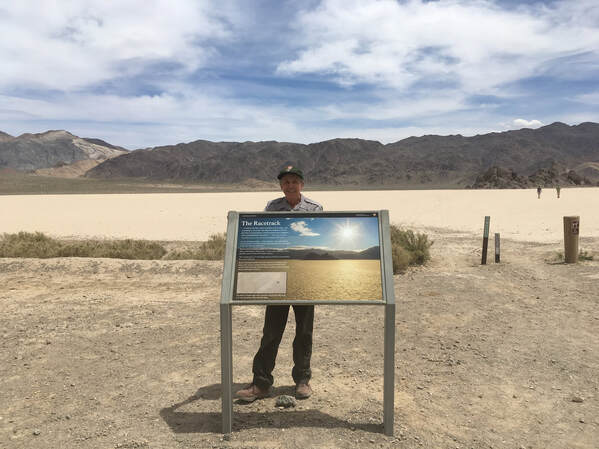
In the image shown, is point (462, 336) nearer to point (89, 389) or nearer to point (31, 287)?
point (89, 389)

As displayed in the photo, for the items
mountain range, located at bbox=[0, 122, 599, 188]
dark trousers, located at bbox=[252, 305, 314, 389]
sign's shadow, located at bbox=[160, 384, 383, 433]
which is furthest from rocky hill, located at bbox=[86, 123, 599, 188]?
sign's shadow, located at bbox=[160, 384, 383, 433]

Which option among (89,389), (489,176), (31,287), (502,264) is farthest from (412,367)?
(489,176)

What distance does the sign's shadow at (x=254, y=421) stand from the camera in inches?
138

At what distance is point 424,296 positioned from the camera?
7.24 meters

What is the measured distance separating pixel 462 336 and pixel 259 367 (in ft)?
9.14

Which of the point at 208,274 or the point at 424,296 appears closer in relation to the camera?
the point at 424,296

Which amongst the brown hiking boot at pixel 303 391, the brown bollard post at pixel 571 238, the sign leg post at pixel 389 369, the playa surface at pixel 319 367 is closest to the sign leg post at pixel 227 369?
the playa surface at pixel 319 367

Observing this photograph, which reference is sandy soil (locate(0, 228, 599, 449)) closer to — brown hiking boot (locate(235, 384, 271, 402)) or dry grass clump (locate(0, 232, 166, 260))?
brown hiking boot (locate(235, 384, 271, 402))

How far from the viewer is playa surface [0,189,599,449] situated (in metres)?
3.48

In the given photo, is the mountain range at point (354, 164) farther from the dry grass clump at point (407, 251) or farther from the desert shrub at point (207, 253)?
the dry grass clump at point (407, 251)

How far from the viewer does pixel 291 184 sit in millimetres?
3750

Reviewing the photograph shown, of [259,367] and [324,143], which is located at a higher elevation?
[324,143]

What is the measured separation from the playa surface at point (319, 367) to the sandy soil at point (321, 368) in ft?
0.06

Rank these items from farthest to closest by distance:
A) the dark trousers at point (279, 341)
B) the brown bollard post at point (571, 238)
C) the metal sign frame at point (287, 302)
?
the brown bollard post at point (571, 238) → the dark trousers at point (279, 341) → the metal sign frame at point (287, 302)
